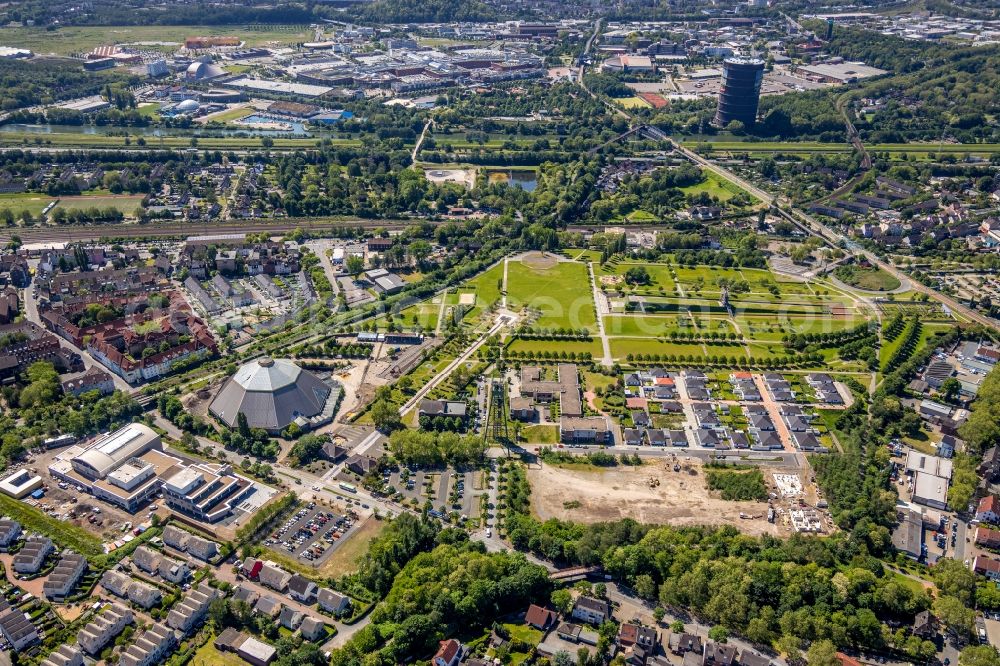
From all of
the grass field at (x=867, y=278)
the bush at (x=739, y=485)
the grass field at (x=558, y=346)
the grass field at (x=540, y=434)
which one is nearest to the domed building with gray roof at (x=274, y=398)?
the grass field at (x=540, y=434)

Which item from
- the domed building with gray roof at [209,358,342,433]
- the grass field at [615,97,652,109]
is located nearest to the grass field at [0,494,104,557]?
the domed building with gray roof at [209,358,342,433]

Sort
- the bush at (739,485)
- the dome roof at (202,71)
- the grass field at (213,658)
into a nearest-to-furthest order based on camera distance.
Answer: the grass field at (213,658), the bush at (739,485), the dome roof at (202,71)

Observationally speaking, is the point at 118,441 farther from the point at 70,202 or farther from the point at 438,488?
the point at 70,202

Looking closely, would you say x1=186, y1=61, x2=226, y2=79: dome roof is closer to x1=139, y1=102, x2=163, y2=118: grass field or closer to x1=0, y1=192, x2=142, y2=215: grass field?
x1=139, y1=102, x2=163, y2=118: grass field

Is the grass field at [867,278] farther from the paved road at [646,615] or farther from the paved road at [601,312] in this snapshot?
the paved road at [646,615]

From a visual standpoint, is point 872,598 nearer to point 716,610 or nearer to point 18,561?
point 716,610

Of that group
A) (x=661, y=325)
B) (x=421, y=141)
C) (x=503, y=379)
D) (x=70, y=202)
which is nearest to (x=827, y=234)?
(x=661, y=325)
